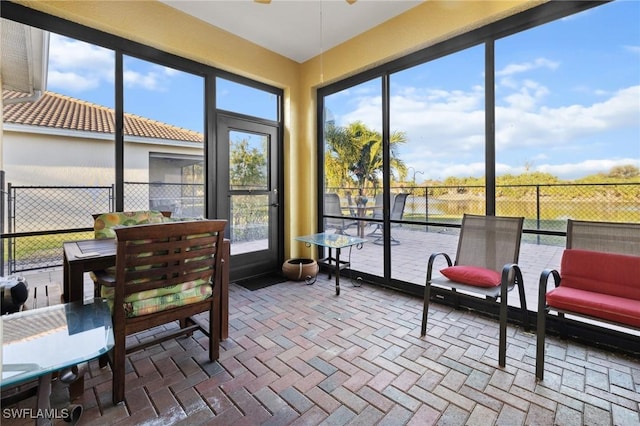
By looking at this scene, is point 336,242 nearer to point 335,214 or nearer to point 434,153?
point 335,214

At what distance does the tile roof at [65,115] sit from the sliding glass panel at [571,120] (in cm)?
364

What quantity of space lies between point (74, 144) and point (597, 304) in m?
4.30

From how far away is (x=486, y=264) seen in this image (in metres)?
2.56

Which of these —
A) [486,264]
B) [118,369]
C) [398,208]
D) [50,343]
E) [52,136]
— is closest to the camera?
[50,343]

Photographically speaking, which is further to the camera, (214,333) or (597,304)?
(214,333)

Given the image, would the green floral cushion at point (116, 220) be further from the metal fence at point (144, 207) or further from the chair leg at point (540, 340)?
the chair leg at point (540, 340)

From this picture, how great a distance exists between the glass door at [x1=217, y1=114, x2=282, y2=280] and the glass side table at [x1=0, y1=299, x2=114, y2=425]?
7.45 feet

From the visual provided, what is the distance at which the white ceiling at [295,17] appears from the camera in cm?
300

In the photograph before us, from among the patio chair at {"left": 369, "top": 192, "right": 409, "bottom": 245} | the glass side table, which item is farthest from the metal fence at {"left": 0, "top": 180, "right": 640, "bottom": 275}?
the glass side table

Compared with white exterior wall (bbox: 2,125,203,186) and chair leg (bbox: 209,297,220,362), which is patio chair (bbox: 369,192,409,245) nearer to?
chair leg (bbox: 209,297,220,362)

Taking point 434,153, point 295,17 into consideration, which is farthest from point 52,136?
point 434,153

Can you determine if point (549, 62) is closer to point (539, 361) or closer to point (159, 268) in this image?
point (539, 361)

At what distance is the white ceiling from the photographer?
9.84 feet

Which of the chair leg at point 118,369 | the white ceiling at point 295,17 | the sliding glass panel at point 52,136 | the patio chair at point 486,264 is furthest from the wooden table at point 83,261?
the white ceiling at point 295,17
